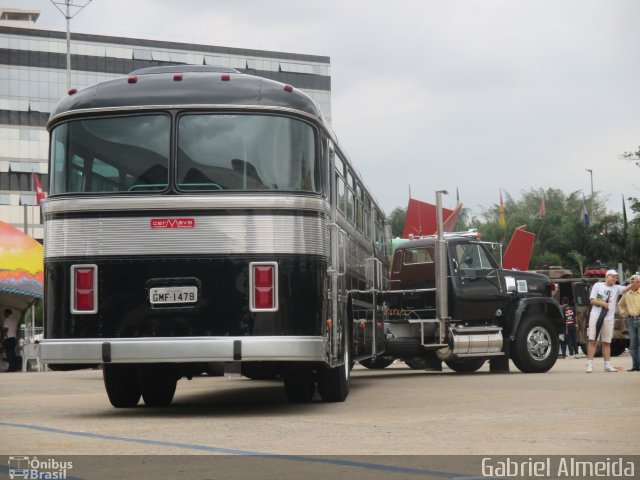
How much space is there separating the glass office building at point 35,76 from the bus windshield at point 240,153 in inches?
2926

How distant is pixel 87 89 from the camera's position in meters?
13.0

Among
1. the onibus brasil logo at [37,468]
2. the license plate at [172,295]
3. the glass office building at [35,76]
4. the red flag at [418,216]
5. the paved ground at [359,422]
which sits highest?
the glass office building at [35,76]

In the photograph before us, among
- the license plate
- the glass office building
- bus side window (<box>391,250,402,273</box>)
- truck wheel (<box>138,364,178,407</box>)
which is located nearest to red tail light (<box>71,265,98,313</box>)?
the license plate

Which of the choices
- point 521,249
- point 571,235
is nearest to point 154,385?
point 521,249

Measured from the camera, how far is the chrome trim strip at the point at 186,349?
1203 cm

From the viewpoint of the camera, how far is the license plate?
40.2 feet

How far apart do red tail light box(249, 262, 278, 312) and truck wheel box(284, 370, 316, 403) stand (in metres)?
2.36

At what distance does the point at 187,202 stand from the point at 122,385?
3.09 metres

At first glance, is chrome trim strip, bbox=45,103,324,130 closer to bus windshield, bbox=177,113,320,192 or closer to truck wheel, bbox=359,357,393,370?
bus windshield, bbox=177,113,320,192

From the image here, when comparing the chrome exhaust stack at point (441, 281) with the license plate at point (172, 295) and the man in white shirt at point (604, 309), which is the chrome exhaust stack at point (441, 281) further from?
the license plate at point (172, 295)

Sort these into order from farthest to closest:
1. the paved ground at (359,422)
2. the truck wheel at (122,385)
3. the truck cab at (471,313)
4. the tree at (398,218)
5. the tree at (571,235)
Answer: the tree at (398,218)
the tree at (571,235)
the truck cab at (471,313)
the truck wheel at (122,385)
the paved ground at (359,422)

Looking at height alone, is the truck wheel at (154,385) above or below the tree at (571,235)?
below

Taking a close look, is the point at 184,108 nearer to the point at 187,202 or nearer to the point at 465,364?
the point at 187,202

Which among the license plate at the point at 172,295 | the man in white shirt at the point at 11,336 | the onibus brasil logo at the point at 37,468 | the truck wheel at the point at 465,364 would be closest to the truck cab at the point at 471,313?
the truck wheel at the point at 465,364
